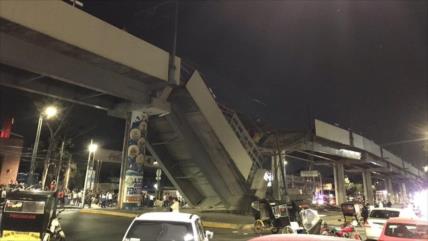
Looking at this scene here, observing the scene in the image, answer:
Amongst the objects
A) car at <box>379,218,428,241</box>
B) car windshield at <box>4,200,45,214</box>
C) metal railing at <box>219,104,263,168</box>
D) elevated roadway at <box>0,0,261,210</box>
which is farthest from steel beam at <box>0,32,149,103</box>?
car at <box>379,218,428,241</box>

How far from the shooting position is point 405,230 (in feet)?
31.8

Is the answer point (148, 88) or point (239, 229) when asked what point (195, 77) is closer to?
point (148, 88)

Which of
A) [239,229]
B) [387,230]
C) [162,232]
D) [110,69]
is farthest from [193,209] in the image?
[162,232]

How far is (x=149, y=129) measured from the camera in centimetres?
2622

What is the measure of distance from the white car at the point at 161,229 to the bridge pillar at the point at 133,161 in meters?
18.3

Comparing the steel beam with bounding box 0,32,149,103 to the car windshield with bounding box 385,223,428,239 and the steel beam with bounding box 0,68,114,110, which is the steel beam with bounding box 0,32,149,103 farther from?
the car windshield with bounding box 385,223,428,239

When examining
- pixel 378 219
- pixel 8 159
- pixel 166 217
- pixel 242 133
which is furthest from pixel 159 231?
pixel 8 159

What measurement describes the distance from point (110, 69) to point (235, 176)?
11490mm

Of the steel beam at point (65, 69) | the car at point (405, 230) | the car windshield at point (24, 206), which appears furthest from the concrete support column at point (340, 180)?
the car windshield at point (24, 206)

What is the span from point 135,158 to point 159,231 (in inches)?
745

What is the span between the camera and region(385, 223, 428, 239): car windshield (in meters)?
9.45

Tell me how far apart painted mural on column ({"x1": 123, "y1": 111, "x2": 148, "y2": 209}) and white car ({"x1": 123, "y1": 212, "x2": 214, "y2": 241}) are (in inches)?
720

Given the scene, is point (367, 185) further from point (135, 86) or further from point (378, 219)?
point (378, 219)

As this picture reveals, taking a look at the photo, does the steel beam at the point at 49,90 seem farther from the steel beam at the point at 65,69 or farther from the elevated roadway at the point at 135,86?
the steel beam at the point at 65,69
